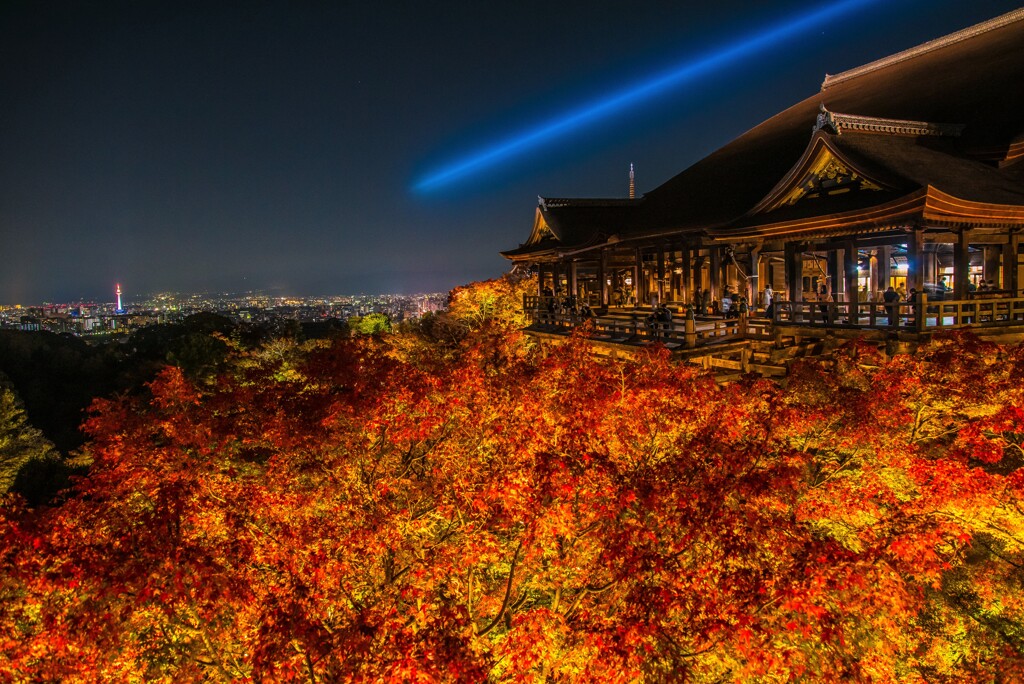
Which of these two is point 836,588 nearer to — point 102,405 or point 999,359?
point 999,359

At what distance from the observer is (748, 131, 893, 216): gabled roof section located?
638 inches

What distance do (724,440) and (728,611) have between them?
11.4 ft

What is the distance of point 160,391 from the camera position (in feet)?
54.9

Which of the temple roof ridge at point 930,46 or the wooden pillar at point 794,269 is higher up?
the temple roof ridge at point 930,46

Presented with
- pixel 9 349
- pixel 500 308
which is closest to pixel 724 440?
pixel 500 308

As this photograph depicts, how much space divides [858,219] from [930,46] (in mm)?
21301

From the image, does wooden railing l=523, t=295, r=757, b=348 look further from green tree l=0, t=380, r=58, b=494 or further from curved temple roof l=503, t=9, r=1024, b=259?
green tree l=0, t=380, r=58, b=494

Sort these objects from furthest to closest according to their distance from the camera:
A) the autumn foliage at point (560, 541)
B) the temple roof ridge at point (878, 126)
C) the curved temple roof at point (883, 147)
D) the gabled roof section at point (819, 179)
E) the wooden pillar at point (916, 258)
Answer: the temple roof ridge at point (878, 126)
the gabled roof section at point (819, 179)
the curved temple roof at point (883, 147)
the wooden pillar at point (916, 258)
the autumn foliage at point (560, 541)

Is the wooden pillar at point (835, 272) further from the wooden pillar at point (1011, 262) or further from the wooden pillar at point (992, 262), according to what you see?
the wooden pillar at point (1011, 262)

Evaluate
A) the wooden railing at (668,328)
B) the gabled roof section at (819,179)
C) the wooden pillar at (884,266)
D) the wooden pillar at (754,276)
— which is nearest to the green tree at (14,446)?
the wooden railing at (668,328)

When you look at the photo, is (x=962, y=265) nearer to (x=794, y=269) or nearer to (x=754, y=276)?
(x=794, y=269)

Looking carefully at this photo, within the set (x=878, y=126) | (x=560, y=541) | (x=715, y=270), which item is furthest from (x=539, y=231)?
(x=560, y=541)

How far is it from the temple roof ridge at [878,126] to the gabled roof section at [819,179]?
2.21ft

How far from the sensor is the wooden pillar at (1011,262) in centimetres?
1641
